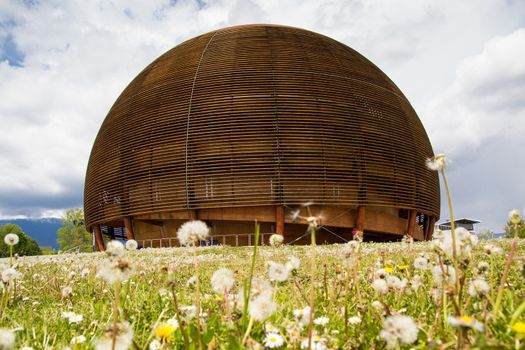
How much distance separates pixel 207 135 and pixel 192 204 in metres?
3.11

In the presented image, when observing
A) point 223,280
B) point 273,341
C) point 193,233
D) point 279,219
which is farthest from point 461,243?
point 279,219

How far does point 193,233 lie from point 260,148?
17050mm

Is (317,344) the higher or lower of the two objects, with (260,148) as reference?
lower

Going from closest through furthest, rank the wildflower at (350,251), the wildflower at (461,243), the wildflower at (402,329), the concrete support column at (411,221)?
the wildflower at (402,329), the wildflower at (461,243), the wildflower at (350,251), the concrete support column at (411,221)

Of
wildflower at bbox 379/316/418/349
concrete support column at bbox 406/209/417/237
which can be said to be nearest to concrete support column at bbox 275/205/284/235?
concrete support column at bbox 406/209/417/237

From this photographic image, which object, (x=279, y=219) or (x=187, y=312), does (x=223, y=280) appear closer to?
(x=187, y=312)

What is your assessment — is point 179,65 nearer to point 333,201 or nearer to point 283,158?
point 283,158

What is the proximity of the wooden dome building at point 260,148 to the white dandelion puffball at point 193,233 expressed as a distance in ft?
52.0

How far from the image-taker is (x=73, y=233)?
48344 millimetres

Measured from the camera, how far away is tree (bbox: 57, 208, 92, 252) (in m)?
47.7

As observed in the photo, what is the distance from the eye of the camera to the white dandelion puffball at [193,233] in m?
1.30

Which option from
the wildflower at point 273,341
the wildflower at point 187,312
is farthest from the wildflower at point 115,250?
the wildflower at point 187,312

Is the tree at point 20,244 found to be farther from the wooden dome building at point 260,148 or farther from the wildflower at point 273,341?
the wildflower at point 273,341

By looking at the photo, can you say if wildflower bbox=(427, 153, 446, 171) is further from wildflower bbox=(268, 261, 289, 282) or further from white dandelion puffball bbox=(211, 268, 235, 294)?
white dandelion puffball bbox=(211, 268, 235, 294)
